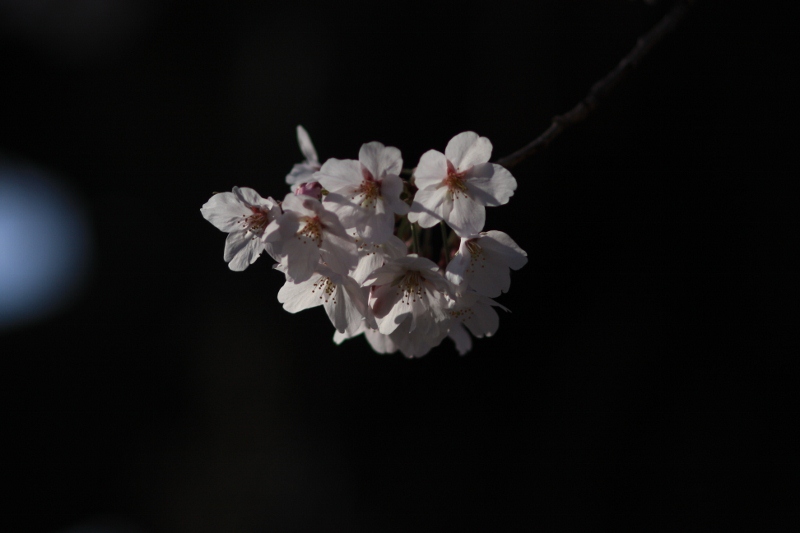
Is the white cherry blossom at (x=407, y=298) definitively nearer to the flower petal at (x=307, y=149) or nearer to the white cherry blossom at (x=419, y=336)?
the white cherry blossom at (x=419, y=336)

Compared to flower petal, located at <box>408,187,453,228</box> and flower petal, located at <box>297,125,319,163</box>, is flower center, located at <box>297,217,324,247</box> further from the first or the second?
flower petal, located at <box>297,125,319,163</box>

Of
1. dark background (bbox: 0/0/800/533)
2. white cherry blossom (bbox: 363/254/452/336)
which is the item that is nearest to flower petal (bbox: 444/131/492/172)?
white cherry blossom (bbox: 363/254/452/336)

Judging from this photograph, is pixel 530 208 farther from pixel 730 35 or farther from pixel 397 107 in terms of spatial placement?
pixel 730 35

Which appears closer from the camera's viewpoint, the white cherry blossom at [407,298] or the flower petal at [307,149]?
the white cherry blossom at [407,298]

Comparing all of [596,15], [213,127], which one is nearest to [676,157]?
[596,15]

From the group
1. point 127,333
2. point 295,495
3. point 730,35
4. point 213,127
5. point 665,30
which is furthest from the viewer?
point 127,333

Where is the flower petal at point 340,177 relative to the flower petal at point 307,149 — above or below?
below

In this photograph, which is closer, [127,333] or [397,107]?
[397,107]

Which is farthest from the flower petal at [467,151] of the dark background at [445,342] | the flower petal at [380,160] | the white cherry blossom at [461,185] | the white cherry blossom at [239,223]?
the dark background at [445,342]
